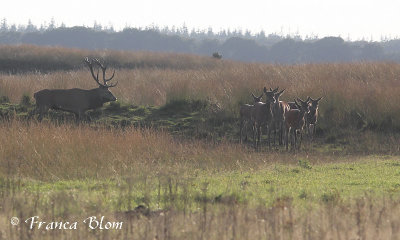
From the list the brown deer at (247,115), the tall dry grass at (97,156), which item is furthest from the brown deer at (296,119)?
the tall dry grass at (97,156)

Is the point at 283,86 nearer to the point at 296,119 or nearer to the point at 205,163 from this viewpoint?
the point at 296,119

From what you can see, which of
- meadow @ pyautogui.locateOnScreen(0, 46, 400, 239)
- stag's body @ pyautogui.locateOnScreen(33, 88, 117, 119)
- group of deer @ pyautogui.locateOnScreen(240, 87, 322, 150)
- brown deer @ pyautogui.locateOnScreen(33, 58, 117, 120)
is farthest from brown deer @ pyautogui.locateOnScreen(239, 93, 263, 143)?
stag's body @ pyautogui.locateOnScreen(33, 88, 117, 119)

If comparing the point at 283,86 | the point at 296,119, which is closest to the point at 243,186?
the point at 296,119

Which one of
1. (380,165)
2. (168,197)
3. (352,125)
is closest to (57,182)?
(168,197)

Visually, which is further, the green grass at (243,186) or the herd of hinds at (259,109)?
the herd of hinds at (259,109)

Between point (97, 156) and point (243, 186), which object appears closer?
point (243, 186)

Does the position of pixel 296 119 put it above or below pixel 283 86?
below

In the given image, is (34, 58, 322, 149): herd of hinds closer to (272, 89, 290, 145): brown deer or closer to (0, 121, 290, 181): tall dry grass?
(272, 89, 290, 145): brown deer

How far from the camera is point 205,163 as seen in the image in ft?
46.3

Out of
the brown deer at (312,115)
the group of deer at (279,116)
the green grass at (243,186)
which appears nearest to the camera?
the green grass at (243,186)

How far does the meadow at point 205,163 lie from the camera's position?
24.3 feet

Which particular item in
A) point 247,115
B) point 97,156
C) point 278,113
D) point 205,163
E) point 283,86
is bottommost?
point 205,163

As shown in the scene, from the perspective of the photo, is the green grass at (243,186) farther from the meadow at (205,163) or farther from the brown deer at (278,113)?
the brown deer at (278,113)

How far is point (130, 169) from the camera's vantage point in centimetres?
1285
